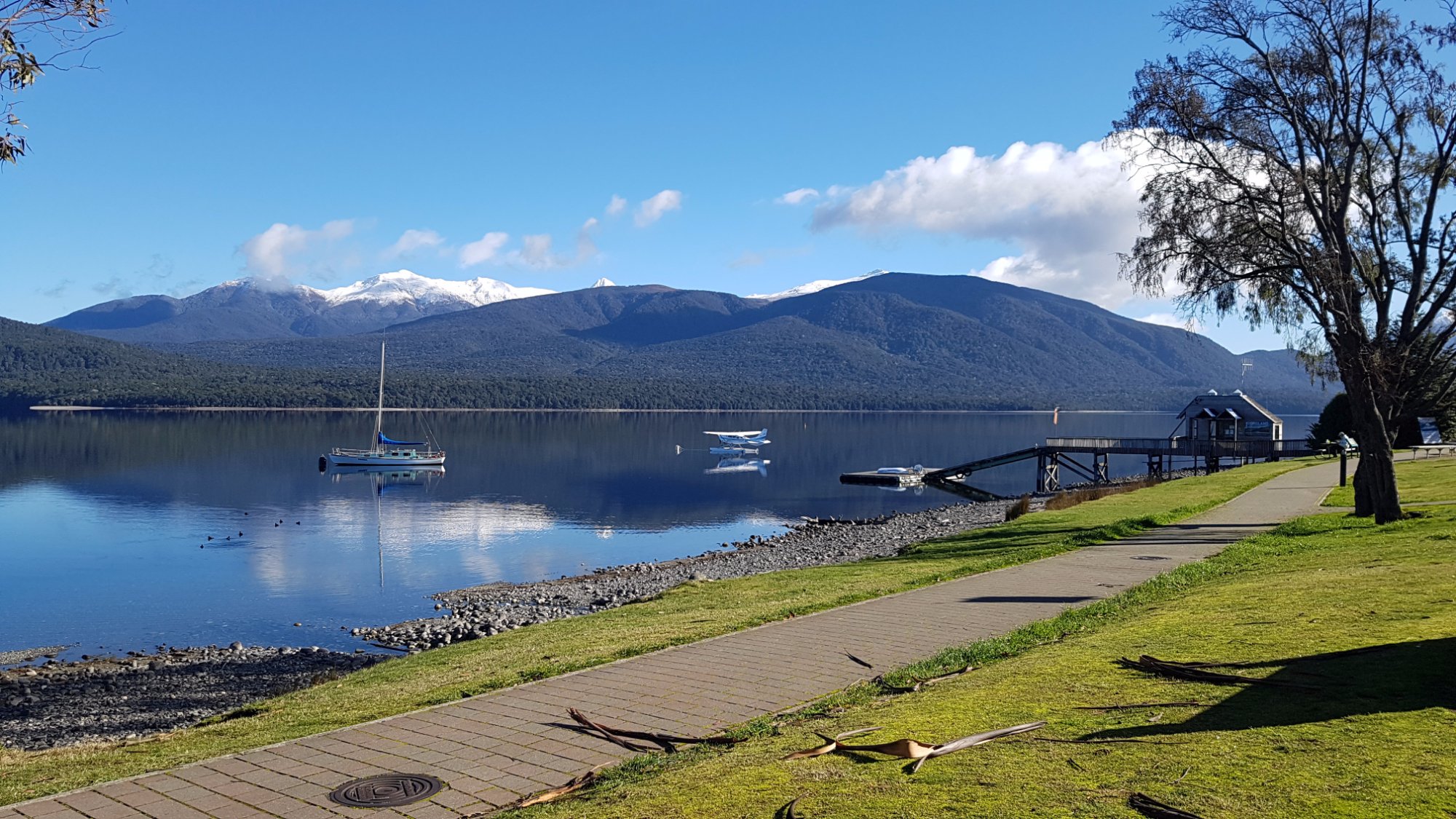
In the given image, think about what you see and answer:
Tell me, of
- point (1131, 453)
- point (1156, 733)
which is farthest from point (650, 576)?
point (1131, 453)

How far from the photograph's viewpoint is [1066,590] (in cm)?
1463

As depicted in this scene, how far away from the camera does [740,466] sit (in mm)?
102188

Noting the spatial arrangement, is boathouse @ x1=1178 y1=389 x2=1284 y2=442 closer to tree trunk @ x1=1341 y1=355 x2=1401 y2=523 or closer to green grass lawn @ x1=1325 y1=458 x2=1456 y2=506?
green grass lawn @ x1=1325 y1=458 x2=1456 y2=506

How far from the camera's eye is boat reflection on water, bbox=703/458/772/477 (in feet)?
310

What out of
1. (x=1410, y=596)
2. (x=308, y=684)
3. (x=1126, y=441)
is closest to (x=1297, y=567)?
(x=1410, y=596)

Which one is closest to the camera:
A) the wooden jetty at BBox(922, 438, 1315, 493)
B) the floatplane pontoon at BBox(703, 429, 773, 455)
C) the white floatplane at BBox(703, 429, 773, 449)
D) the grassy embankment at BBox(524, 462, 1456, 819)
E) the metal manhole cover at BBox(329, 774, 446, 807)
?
the grassy embankment at BBox(524, 462, 1456, 819)

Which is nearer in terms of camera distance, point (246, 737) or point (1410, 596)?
point (246, 737)

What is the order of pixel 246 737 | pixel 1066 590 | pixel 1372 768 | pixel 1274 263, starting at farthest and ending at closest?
1. pixel 1274 263
2. pixel 1066 590
3. pixel 246 737
4. pixel 1372 768

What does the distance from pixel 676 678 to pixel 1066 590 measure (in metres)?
7.11

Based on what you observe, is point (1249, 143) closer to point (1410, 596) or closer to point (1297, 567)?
point (1297, 567)

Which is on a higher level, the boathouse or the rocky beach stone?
the boathouse

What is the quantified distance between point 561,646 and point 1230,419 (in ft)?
238

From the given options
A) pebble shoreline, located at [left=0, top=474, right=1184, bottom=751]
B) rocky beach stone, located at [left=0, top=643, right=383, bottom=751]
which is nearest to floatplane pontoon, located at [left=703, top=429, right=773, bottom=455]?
pebble shoreline, located at [left=0, top=474, right=1184, bottom=751]

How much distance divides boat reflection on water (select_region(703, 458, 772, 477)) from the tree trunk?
70.1 m
